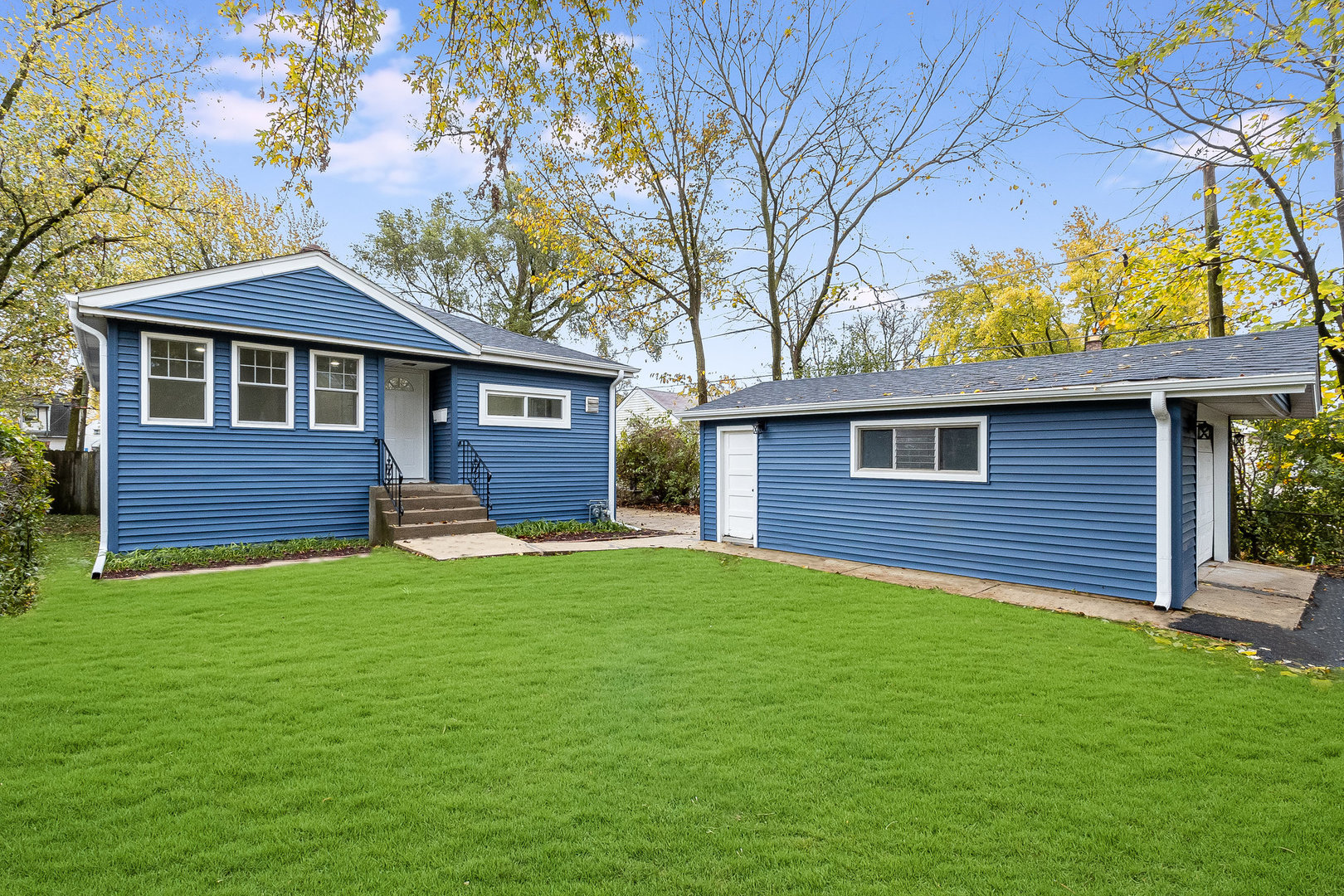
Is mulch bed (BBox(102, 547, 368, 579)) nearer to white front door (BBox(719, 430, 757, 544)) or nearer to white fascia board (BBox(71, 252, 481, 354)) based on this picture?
white fascia board (BBox(71, 252, 481, 354))

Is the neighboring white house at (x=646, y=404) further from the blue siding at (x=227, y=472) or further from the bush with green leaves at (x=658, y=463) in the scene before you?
the blue siding at (x=227, y=472)

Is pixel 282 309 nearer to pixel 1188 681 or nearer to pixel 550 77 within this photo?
pixel 550 77

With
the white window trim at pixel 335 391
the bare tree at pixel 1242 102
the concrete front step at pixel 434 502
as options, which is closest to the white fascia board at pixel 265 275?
the white window trim at pixel 335 391

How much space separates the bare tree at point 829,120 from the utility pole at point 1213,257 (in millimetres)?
5831

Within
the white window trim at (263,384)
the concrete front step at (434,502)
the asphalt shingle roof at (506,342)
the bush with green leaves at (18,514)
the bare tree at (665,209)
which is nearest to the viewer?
the bush with green leaves at (18,514)

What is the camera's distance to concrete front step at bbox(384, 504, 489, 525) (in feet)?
33.0

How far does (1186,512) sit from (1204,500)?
1.65 meters

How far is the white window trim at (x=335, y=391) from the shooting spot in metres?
10.1

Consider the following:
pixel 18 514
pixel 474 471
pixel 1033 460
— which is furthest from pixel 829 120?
pixel 18 514

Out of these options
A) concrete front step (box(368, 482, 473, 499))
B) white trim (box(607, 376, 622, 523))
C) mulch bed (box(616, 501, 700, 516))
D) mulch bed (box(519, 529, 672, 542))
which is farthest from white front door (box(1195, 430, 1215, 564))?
concrete front step (box(368, 482, 473, 499))

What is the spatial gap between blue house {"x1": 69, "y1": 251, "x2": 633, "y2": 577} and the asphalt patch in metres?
9.49

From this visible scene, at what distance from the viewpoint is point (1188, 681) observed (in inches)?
171

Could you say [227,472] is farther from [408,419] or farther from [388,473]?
[408,419]

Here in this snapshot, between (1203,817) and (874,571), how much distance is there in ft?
18.8
